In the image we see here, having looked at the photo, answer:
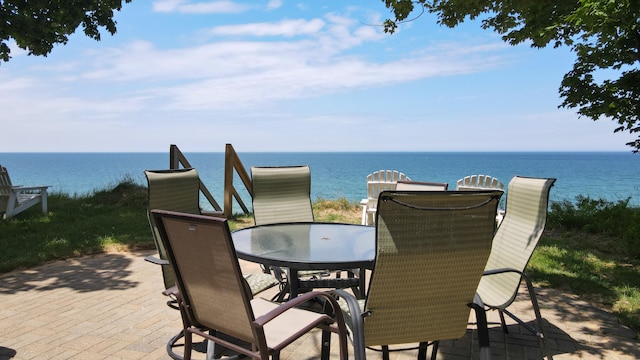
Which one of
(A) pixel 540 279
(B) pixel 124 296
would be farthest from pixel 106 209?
(A) pixel 540 279

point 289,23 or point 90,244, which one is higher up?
point 289,23

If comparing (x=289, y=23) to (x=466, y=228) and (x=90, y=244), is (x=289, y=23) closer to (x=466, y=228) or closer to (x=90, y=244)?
(x=90, y=244)

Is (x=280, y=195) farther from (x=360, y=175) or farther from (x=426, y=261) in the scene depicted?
(x=360, y=175)

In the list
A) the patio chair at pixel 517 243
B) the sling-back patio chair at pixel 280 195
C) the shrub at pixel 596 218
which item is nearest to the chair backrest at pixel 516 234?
the patio chair at pixel 517 243

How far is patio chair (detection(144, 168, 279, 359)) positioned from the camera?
8.92 ft

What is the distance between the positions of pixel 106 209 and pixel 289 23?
567 centimetres

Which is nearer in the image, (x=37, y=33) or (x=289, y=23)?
(x=37, y=33)

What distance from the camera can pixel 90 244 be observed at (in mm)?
5523

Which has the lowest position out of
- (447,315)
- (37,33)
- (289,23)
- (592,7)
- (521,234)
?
(447,315)

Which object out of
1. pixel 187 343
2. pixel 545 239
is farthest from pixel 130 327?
pixel 545 239

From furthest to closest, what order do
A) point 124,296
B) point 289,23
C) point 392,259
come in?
point 289,23, point 124,296, point 392,259

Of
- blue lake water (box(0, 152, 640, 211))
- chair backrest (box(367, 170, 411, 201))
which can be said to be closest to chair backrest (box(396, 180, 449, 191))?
chair backrest (box(367, 170, 411, 201))

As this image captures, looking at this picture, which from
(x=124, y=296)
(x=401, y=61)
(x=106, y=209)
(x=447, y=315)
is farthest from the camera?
(x=401, y=61)

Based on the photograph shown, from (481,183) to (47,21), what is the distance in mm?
8616
